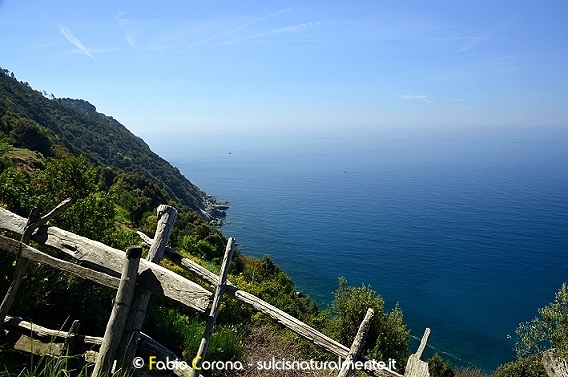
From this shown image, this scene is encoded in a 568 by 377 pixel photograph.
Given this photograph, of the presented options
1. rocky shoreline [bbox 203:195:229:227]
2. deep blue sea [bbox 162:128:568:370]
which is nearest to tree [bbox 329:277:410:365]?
deep blue sea [bbox 162:128:568:370]

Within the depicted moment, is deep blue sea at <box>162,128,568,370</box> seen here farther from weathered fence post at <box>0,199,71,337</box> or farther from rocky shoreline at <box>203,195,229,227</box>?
weathered fence post at <box>0,199,71,337</box>

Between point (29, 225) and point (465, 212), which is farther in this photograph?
point (465, 212)

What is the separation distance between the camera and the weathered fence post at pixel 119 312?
427 cm

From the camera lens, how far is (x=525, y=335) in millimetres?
20547

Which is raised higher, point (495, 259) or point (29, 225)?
point (29, 225)

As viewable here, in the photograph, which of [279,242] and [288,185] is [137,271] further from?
[288,185]

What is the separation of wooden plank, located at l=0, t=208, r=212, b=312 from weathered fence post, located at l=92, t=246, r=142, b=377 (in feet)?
0.67

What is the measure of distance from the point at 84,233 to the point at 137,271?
354cm

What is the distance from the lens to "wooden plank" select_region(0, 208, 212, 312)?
4.24 meters

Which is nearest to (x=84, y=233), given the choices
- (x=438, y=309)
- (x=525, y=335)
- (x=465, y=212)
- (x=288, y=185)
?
(x=525, y=335)

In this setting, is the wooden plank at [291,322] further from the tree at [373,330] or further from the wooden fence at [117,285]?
the tree at [373,330]

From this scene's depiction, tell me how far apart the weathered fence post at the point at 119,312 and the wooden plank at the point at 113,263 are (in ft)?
0.67

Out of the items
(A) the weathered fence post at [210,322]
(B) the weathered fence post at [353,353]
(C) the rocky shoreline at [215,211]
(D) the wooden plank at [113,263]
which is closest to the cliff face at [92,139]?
(C) the rocky shoreline at [215,211]

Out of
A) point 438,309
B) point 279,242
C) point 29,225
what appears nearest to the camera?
point 29,225
